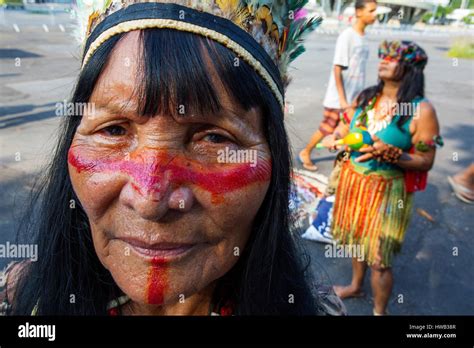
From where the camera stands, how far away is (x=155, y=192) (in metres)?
0.95

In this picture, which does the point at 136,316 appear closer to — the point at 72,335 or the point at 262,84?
the point at 72,335

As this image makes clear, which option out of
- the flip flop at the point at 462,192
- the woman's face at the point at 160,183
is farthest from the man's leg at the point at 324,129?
the woman's face at the point at 160,183

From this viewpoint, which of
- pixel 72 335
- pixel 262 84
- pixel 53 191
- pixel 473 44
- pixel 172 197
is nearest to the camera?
pixel 172 197

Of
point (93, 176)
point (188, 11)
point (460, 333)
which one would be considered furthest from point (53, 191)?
point (460, 333)

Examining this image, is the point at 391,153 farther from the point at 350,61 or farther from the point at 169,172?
the point at 350,61

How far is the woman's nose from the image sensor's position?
3.13 ft

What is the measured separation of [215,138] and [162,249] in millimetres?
296

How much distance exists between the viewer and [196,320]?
50.9 inches

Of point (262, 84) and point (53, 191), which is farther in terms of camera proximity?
point (53, 191)

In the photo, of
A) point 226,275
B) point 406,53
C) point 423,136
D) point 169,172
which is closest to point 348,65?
point 406,53

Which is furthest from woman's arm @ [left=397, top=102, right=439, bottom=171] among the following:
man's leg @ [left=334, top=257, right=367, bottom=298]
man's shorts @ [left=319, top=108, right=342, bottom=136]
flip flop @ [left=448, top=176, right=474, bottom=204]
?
flip flop @ [left=448, top=176, right=474, bottom=204]

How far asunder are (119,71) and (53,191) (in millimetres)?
563

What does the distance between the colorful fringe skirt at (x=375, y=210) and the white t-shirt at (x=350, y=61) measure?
198cm

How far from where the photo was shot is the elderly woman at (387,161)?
281 cm
